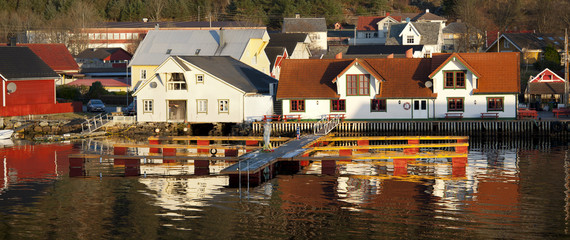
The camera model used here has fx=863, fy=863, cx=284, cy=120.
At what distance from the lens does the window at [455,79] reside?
63531mm

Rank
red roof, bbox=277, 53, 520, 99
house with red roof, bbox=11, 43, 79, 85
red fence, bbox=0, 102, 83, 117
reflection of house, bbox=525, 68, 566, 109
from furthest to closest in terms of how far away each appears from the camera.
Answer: house with red roof, bbox=11, 43, 79, 85, reflection of house, bbox=525, 68, 566, 109, red fence, bbox=0, 102, 83, 117, red roof, bbox=277, 53, 520, 99

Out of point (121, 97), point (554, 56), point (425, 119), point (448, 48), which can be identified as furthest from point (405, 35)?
point (425, 119)

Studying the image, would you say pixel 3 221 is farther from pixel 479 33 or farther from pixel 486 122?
pixel 479 33

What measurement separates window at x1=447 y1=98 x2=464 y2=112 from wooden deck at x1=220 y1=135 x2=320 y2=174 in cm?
1748

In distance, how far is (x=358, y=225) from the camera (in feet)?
97.0

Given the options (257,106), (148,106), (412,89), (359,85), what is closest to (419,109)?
(412,89)

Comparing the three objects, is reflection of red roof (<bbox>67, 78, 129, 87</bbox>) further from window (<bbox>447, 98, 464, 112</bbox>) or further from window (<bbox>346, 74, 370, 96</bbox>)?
window (<bbox>447, 98, 464, 112</bbox>)

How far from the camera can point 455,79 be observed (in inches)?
2501

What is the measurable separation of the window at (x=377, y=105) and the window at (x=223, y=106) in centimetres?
1083

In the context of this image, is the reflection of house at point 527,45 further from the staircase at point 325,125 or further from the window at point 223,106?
the window at point 223,106

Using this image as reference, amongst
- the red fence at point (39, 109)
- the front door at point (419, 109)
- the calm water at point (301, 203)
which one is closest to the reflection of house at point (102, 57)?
the red fence at point (39, 109)

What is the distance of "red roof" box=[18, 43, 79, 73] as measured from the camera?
100m

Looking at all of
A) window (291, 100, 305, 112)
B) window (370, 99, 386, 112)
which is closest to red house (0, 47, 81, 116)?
window (291, 100, 305, 112)

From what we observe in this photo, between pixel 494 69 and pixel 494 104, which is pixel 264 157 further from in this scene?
pixel 494 69
